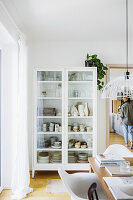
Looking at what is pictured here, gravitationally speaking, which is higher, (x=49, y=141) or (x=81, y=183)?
(x=49, y=141)

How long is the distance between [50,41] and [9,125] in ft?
6.27

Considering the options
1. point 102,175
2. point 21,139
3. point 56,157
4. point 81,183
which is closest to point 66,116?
point 56,157

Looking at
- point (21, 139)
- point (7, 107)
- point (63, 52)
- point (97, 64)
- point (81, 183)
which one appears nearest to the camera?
point (81, 183)

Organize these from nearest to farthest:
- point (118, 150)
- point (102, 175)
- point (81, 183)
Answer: point (102, 175)
point (81, 183)
point (118, 150)

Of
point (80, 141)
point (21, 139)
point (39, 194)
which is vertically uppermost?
point (21, 139)

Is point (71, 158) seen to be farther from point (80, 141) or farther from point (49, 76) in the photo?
point (49, 76)

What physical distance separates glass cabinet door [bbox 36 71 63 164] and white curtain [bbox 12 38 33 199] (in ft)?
2.21

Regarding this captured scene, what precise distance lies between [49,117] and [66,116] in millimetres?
333

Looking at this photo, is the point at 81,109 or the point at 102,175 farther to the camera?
the point at 81,109

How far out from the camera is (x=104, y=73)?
3.93 meters

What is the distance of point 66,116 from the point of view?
3.75m

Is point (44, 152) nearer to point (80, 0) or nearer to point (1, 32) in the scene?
point (1, 32)

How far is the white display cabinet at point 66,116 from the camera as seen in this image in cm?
375

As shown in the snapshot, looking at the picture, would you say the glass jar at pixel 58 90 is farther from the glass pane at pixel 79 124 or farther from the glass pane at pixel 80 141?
the glass pane at pixel 80 141
